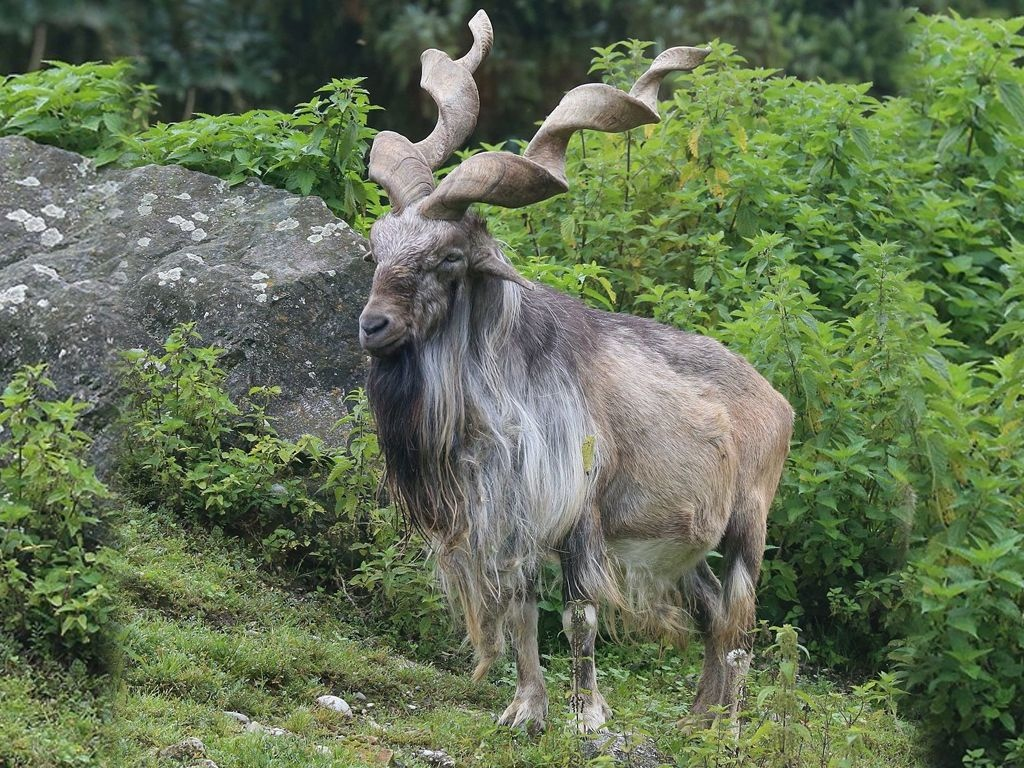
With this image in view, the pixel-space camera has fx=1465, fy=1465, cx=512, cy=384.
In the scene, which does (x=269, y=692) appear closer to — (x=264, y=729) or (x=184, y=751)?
(x=264, y=729)

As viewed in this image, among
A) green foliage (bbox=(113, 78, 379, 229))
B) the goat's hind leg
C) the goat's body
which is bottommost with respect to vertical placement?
the goat's hind leg

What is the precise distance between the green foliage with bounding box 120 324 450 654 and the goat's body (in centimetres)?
91

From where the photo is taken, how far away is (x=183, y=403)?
7586 mm

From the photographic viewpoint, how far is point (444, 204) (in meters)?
6.19

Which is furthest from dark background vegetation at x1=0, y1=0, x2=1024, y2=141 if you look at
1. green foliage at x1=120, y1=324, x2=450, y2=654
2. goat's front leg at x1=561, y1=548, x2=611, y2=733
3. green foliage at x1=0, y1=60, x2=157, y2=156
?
goat's front leg at x1=561, y1=548, x2=611, y2=733

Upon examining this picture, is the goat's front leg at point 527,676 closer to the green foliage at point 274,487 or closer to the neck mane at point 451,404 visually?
the neck mane at point 451,404

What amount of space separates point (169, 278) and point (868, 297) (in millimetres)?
3949

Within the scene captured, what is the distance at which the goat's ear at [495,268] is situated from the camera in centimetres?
621

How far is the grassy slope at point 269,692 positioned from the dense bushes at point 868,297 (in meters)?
0.65

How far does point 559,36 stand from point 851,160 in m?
3.42

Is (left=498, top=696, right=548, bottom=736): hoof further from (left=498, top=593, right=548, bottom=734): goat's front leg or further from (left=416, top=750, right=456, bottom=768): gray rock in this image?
(left=416, top=750, right=456, bottom=768): gray rock

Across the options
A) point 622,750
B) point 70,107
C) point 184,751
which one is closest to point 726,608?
point 622,750

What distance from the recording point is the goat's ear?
6211mm

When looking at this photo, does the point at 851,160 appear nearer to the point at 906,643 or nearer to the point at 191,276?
the point at 906,643
